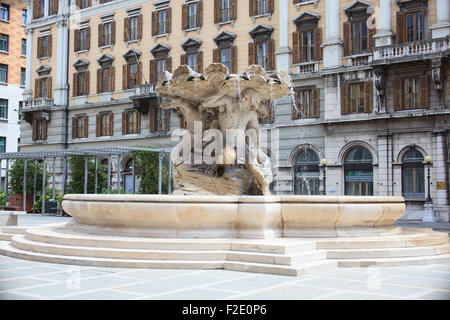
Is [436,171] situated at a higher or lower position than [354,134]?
lower

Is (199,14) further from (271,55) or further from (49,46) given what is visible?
(49,46)

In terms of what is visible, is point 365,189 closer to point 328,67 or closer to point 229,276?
point 328,67

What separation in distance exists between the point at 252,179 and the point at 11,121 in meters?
38.6

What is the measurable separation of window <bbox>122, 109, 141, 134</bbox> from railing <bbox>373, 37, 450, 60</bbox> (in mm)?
14958

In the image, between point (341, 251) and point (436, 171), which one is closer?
point (341, 251)

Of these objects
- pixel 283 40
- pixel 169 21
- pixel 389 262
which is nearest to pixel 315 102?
pixel 283 40

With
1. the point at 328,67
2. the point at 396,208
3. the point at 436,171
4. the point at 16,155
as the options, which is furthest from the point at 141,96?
the point at 396,208

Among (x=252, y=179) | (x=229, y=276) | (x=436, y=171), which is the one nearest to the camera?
(x=229, y=276)

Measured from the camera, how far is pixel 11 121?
4478 cm

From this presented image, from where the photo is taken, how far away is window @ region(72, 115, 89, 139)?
3588 centimetres

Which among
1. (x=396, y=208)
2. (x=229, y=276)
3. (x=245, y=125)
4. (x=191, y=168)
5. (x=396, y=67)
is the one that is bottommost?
(x=229, y=276)

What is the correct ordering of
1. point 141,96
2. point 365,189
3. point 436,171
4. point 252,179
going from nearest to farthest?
point 252,179 < point 436,171 < point 365,189 < point 141,96

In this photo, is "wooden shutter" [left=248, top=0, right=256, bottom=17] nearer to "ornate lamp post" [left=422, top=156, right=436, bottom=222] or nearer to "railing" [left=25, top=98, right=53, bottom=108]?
"ornate lamp post" [left=422, top=156, right=436, bottom=222]

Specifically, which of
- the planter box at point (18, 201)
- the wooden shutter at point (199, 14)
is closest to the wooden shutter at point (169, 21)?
the wooden shutter at point (199, 14)
